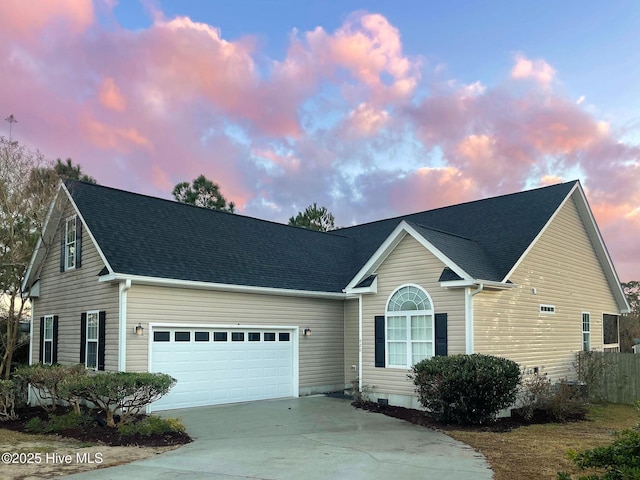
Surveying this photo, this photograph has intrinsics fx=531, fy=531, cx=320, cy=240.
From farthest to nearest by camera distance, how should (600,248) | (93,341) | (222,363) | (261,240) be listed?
(600,248)
(261,240)
(222,363)
(93,341)

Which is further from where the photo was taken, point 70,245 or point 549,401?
point 70,245

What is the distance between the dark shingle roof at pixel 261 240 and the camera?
1384 cm

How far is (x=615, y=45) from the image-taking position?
1409 centimetres

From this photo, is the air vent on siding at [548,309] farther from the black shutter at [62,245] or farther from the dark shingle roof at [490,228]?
the black shutter at [62,245]

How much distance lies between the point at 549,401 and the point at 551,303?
3800 millimetres

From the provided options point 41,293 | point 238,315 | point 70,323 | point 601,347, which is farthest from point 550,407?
point 41,293

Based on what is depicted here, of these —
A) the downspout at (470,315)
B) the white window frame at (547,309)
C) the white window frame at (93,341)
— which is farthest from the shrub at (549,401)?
the white window frame at (93,341)

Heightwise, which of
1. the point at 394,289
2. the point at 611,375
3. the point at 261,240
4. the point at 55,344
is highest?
the point at 261,240

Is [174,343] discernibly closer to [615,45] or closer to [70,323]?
[70,323]

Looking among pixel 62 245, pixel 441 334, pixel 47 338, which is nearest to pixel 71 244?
pixel 62 245

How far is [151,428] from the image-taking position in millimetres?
10086

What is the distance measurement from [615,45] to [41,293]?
61.0ft

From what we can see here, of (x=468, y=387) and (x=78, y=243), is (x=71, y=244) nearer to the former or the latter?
(x=78, y=243)

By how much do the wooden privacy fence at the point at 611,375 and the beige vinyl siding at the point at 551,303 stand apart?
49cm
